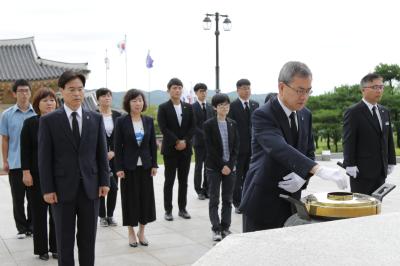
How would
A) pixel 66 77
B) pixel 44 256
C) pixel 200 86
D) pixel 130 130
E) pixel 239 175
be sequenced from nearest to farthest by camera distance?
1. pixel 66 77
2. pixel 44 256
3. pixel 130 130
4. pixel 239 175
5. pixel 200 86

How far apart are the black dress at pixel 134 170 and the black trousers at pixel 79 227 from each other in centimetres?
153

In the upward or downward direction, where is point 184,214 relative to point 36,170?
downward

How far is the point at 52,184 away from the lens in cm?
411

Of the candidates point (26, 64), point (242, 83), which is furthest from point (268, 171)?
point (26, 64)

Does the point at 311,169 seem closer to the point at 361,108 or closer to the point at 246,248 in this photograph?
the point at 246,248

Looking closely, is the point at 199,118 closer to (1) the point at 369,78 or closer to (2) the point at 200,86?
(2) the point at 200,86

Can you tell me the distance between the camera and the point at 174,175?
290 inches

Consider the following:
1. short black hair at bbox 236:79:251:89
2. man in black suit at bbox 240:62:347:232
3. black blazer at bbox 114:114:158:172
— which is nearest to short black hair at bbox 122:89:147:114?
black blazer at bbox 114:114:158:172

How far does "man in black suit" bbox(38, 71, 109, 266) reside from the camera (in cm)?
410

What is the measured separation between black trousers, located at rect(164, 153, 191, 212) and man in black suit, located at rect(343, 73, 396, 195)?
8.60 ft

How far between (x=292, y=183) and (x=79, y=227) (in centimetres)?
198

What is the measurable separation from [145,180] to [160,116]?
5.93ft

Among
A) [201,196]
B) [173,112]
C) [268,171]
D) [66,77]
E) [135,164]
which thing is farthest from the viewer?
[201,196]

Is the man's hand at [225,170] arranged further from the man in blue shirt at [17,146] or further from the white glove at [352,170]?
the man in blue shirt at [17,146]
